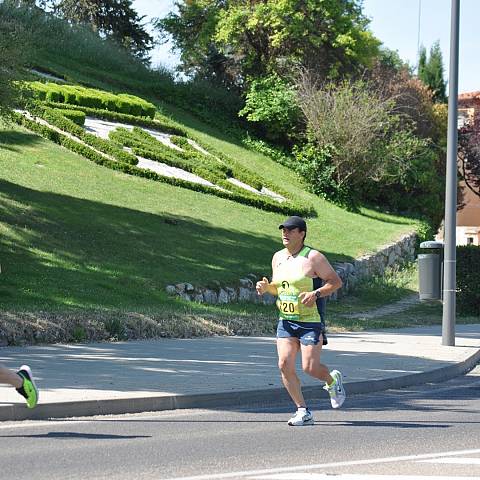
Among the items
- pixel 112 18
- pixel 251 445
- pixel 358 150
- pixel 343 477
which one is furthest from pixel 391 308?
pixel 112 18

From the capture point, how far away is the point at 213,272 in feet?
Answer: 88.3

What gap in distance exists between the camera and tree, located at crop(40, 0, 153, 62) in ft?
219

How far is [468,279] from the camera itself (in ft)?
97.9

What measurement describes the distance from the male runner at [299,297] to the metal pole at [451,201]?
362 inches

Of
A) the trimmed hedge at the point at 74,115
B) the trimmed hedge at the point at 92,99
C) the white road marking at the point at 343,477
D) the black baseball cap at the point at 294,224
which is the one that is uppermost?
the trimmed hedge at the point at 92,99

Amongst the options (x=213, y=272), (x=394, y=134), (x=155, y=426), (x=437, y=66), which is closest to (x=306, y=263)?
(x=155, y=426)

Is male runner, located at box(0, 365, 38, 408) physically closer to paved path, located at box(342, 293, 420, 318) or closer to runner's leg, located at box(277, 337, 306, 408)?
runner's leg, located at box(277, 337, 306, 408)

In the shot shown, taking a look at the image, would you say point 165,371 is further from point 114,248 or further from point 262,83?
point 262,83

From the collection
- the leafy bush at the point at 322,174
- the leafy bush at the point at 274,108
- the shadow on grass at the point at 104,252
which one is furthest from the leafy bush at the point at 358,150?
the shadow on grass at the point at 104,252

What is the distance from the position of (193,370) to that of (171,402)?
8.62 feet

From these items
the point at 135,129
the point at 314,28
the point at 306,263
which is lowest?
the point at 306,263

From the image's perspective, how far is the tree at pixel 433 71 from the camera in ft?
300

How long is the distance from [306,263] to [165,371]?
4172mm

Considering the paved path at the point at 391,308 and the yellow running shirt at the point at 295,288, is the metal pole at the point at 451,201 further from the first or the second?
the yellow running shirt at the point at 295,288
